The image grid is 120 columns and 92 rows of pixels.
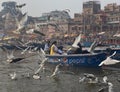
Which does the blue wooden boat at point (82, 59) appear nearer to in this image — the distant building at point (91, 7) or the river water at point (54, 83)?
the river water at point (54, 83)

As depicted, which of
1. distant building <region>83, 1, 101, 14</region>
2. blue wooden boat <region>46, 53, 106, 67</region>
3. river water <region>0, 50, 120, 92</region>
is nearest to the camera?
river water <region>0, 50, 120, 92</region>

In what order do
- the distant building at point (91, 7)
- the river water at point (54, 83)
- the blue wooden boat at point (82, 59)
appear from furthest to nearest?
1. the distant building at point (91, 7)
2. the blue wooden boat at point (82, 59)
3. the river water at point (54, 83)

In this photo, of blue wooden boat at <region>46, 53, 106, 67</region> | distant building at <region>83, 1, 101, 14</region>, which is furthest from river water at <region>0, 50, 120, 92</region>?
distant building at <region>83, 1, 101, 14</region>

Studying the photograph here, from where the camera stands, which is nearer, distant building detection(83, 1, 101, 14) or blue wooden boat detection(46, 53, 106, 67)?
blue wooden boat detection(46, 53, 106, 67)

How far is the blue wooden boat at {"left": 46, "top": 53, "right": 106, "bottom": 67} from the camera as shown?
101 ft

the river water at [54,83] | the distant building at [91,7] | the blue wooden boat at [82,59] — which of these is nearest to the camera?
the river water at [54,83]

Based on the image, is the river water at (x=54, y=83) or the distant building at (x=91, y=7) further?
the distant building at (x=91, y=7)

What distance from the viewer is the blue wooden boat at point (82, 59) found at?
30.7m

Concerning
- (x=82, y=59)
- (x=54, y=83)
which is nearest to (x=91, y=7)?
(x=82, y=59)

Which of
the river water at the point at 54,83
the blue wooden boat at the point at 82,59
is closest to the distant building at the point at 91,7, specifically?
the blue wooden boat at the point at 82,59

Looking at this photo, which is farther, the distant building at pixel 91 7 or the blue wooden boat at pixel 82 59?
the distant building at pixel 91 7

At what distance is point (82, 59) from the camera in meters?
31.4

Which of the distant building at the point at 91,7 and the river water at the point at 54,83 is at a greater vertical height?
the distant building at the point at 91,7

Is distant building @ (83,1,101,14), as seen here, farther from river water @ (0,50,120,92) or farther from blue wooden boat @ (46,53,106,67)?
river water @ (0,50,120,92)
